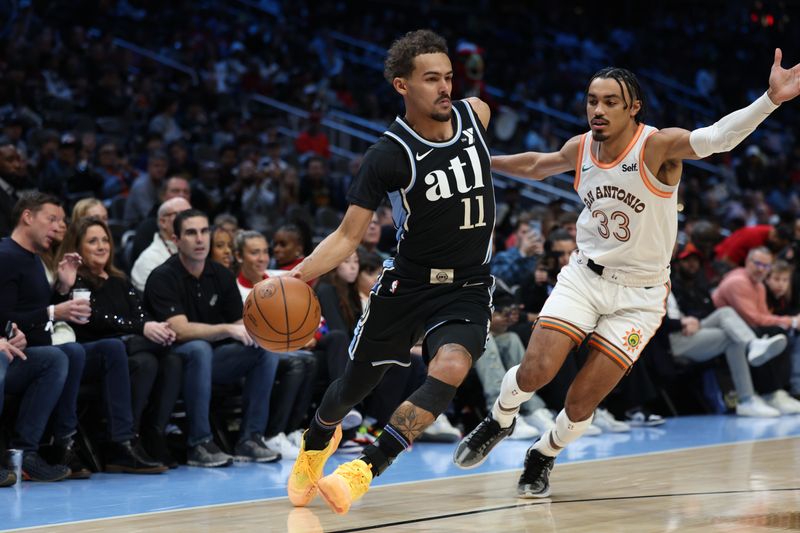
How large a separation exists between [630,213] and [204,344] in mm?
2894

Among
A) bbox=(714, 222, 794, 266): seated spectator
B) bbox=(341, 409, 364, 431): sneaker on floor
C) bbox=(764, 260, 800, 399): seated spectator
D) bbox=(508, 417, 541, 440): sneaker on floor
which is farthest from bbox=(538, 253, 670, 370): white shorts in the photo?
bbox=(714, 222, 794, 266): seated spectator

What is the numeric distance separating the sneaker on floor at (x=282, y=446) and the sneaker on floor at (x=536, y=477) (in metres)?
1.96

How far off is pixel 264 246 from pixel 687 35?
19.0 m

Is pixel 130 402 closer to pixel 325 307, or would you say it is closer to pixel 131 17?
pixel 325 307

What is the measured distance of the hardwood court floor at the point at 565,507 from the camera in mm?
4738

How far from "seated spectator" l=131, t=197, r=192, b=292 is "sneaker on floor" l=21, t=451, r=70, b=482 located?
5.59ft

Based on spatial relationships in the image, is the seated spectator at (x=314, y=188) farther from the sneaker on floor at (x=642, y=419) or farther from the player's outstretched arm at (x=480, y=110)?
the player's outstretched arm at (x=480, y=110)

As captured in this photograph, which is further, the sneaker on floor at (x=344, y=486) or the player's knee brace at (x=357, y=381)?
the player's knee brace at (x=357, y=381)

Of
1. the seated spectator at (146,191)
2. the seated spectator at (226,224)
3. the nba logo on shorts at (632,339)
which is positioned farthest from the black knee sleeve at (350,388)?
the seated spectator at (146,191)

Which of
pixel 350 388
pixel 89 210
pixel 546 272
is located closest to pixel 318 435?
pixel 350 388

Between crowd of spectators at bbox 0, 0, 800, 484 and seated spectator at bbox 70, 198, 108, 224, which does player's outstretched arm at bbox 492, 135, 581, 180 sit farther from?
seated spectator at bbox 70, 198, 108, 224

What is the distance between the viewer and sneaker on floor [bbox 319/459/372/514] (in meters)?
4.41

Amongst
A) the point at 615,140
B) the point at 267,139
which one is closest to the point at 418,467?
the point at 615,140

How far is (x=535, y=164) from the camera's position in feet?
18.8
